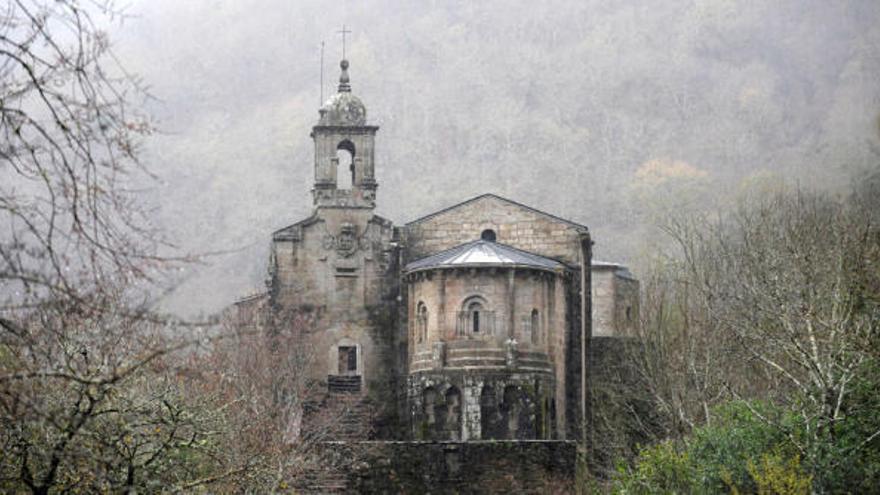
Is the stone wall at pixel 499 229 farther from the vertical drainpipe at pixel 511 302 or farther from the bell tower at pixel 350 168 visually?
the vertical drainpipe at pixel 511 302

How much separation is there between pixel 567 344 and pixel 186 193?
80343 mm

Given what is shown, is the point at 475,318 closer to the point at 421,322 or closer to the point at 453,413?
the point at 421,322

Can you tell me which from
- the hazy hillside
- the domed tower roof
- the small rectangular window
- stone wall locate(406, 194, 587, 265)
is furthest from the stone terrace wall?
the hazy hillside

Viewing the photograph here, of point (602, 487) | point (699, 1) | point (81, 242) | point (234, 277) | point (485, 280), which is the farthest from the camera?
point (699, 1)

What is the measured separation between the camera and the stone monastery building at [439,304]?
58.2 metres

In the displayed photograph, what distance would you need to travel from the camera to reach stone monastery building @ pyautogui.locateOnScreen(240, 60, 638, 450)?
58.2 metres

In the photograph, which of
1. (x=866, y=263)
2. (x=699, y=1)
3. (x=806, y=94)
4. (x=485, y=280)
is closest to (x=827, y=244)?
(x=866, y=263)

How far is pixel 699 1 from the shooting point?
554 feet

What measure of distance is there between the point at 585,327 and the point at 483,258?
503 centimetres

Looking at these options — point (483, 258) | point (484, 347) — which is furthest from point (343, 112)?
point (484, 347)

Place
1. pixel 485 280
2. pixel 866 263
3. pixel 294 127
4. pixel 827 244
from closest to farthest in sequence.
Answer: pixel 866 263
pixel 827 244
pixel 485 280
pixel 294 127

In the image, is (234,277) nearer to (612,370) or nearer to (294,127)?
(294,127)

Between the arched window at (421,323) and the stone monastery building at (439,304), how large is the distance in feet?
0.18

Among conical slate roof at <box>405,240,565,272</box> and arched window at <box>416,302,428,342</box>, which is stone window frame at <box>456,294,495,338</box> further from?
arched window at <box>416,302,428,342</box>
